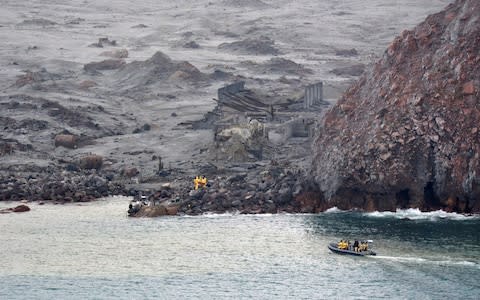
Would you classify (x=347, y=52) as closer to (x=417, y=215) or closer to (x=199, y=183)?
(x=199, y=183)

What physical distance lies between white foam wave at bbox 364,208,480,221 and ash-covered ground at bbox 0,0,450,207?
16564 mm

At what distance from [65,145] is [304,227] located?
110 feet

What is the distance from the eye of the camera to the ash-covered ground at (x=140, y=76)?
103125 mm

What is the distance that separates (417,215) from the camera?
84938mm

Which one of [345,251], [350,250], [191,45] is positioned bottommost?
[345,251]

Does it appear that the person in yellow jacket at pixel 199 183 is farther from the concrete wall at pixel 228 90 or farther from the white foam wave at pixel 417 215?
the concrete wall at pixel 228 90

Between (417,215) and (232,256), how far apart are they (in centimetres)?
1581

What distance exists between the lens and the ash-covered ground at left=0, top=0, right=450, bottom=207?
103125 mm

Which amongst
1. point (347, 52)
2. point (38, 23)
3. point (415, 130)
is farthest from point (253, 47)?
point (415, 130)

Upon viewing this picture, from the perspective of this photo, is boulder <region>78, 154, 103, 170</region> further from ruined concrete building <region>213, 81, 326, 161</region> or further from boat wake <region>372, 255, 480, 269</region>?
boat wake <region>372, 255, 480, 269</region>

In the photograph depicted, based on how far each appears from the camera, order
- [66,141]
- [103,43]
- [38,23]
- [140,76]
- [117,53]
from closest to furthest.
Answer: [66,141]
[140,76]
[117,53]
[103,43]
[38,23]

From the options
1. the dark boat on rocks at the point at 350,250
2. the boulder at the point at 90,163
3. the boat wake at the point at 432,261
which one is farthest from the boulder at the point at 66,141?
the boat wake at the point at 432,261

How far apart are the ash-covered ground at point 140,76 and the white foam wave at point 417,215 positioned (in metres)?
16.6

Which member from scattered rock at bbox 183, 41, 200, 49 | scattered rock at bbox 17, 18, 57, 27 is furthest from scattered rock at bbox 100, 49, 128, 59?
scattered rock at bbox 17, 18, 57, 27
